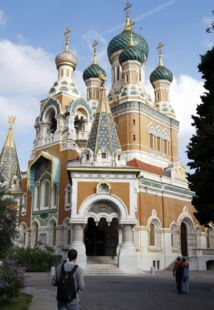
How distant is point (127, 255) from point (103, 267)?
1293mm

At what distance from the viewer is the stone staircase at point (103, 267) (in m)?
16.2

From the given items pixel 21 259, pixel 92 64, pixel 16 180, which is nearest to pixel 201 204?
pixel 21 259

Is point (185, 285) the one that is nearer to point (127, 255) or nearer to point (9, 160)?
point (127, 255)

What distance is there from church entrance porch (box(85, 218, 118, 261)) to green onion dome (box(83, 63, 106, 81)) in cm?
1508

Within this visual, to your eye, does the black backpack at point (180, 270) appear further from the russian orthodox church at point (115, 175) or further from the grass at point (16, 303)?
the russian orthodox church at point (115, 175)

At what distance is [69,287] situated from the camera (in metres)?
4.23

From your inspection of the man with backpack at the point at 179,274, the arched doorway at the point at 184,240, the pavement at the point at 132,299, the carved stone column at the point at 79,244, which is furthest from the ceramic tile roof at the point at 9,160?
the man with backpack at the point at 179,274

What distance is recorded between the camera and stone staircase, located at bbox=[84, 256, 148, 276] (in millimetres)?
16159

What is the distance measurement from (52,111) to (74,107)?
230 cm

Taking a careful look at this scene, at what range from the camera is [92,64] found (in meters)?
32.3

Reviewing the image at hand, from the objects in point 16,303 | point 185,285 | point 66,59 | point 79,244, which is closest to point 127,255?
point 79,244

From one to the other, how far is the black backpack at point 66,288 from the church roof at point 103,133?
50.1 feet

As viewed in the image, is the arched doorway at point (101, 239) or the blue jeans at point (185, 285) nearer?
the blue jeans at point (185, 285)

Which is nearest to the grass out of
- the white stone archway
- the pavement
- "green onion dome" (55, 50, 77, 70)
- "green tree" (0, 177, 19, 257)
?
the pavement
